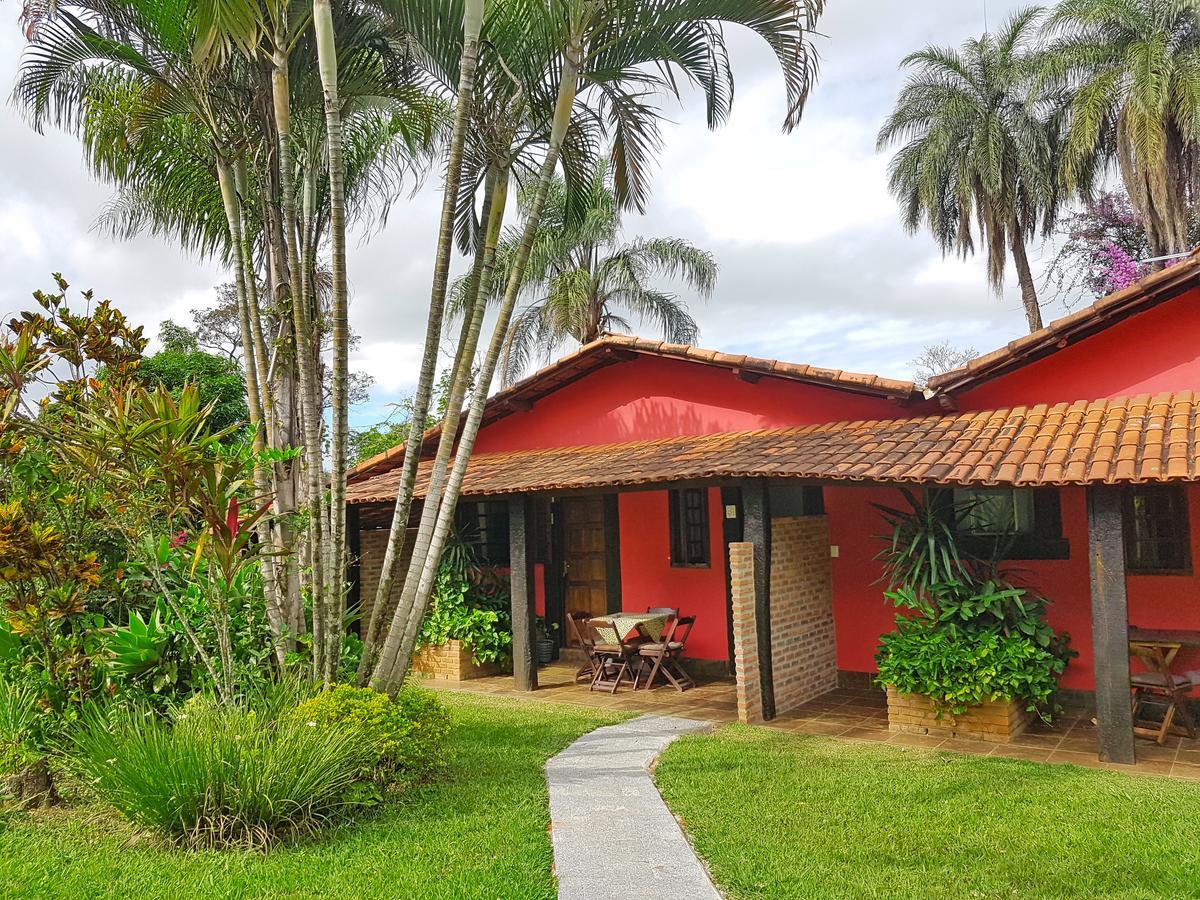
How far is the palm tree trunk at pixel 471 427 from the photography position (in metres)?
6.09

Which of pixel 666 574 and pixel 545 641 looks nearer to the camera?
pixel 666 574

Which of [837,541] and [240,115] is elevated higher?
[240,115]

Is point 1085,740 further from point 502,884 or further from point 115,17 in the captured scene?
point 115,17

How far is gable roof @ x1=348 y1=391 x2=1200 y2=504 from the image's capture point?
6.33 metres

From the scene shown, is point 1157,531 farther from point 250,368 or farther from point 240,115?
point 240,115

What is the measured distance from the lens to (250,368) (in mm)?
6676

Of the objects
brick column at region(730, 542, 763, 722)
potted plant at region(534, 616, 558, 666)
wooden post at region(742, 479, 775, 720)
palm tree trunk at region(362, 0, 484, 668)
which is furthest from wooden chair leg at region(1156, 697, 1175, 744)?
potted plant at region(534, 616, 558, 666)

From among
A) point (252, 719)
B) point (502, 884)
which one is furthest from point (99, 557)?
point (502, 884)

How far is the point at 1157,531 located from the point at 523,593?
642 centimetres

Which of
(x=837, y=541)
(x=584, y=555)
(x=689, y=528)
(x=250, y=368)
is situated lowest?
(x=584, y=555)

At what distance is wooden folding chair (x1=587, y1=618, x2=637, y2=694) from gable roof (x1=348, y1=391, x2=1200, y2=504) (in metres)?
1.85

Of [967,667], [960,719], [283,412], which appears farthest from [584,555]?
[967,667]

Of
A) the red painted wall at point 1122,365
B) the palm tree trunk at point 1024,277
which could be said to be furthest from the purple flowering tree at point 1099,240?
the red painted wall at point 1122,365

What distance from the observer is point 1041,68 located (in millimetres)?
21719
